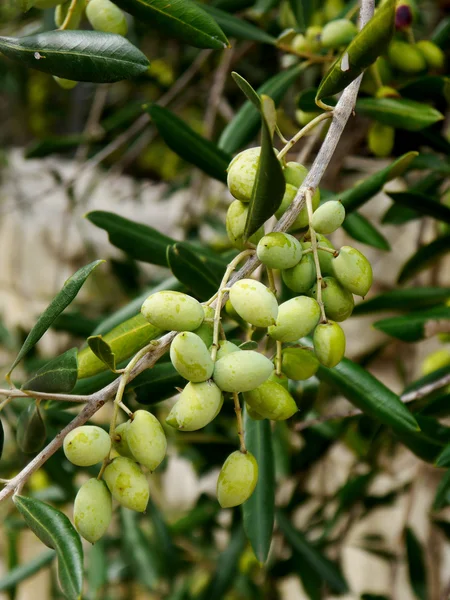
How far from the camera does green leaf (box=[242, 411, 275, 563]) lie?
71cm

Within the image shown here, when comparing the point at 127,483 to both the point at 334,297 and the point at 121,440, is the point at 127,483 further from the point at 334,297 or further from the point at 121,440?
the point at 334,297

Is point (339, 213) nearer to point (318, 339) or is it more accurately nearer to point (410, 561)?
point (318, 339)

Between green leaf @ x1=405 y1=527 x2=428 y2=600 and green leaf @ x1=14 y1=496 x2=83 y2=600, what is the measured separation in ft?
3.50

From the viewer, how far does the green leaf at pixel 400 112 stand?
0.80 meters

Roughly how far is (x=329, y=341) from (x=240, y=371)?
0.09m

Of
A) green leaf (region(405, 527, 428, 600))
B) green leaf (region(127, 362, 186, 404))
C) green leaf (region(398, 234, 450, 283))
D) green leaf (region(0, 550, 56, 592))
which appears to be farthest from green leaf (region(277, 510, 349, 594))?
green leaf (region(127, 362, 186, 404))

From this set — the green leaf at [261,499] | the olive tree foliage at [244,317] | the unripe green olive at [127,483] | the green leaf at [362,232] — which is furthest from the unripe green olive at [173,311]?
the green leaf at [362,232]

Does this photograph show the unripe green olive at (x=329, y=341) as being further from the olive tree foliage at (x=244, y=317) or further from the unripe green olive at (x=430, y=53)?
the unripe green olive at (x=430, y=53)

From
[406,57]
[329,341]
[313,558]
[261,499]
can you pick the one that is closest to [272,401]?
[329,341]

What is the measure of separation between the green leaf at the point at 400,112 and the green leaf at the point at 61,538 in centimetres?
59

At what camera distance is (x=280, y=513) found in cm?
137

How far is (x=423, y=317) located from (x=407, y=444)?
0.54 ft

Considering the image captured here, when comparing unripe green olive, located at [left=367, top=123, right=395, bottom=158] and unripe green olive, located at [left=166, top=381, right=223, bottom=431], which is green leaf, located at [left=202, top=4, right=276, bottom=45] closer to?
unripe green olive, located at [left=367, top=123, right=395, bottom=158]

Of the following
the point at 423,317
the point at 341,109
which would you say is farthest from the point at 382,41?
the point at 423,317
